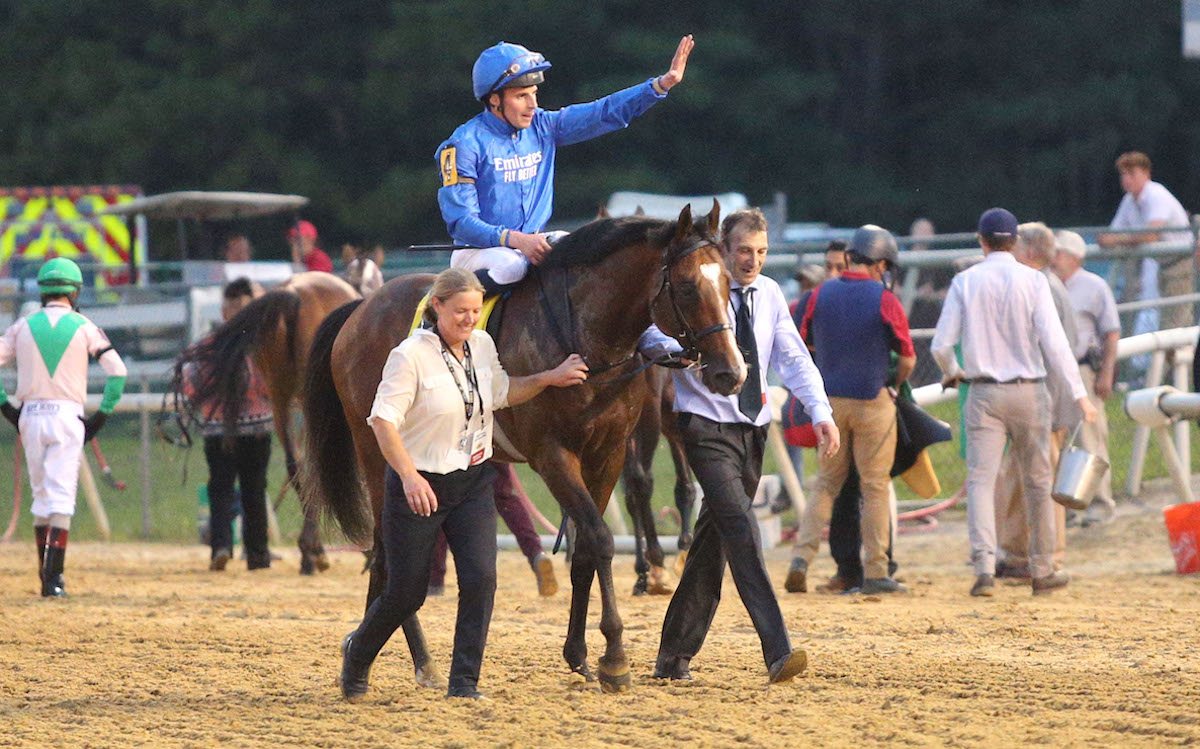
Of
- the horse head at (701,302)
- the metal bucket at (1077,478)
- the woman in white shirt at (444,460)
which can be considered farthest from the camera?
the metal bucket at (1077,478)

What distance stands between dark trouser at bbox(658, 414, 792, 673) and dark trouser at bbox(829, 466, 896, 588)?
3.29 meters

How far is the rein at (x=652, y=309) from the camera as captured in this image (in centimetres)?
628

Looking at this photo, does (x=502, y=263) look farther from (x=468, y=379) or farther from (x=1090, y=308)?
(x=1090, y=308)

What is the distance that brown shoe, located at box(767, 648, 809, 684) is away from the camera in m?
6.23

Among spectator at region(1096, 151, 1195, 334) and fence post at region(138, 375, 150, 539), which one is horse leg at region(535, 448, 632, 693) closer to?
spectator at region(1096, 151, 1195, 334)

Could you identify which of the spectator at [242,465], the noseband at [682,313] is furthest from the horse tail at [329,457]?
the spectator at [242,465]

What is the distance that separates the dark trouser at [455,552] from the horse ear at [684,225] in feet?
3.61

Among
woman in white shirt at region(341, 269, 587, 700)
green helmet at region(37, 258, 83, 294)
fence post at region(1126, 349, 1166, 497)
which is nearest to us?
woman in white shirt at region(341, 269, 587, 700)

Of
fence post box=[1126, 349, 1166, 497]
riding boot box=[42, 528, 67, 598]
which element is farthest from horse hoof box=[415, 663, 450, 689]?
fence post box=[1126, 349, 1166, 497]

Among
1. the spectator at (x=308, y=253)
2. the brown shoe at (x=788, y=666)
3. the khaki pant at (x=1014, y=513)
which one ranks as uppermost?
the spectator at (x=308, y=253)

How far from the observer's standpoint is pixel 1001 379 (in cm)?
937

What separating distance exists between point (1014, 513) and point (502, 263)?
445cm

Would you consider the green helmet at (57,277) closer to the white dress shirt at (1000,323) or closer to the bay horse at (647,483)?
the bay horse at (647,483)

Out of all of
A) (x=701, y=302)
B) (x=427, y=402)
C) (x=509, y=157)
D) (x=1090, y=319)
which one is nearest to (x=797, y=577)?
(x=1090, y=319)
